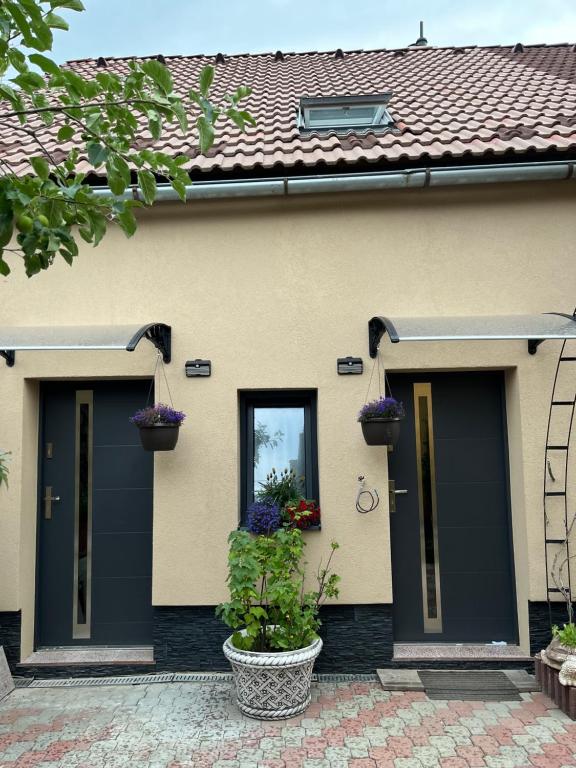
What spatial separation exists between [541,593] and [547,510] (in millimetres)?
723

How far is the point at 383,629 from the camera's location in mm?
4895

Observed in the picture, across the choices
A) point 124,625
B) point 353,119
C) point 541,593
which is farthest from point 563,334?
point 124,625

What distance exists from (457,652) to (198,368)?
350 centimetres

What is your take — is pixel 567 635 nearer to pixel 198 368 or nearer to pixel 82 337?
pixel 198 368

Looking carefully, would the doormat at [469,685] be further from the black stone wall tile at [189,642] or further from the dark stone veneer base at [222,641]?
the black stone wall tile at [189,642]

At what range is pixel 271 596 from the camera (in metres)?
4.25

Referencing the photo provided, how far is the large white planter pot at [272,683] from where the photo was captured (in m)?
4.11

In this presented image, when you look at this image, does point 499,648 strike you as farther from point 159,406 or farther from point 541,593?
point 159,406

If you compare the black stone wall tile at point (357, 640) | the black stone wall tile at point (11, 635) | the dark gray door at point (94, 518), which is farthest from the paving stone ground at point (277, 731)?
the dark gray door at point (94, 518)

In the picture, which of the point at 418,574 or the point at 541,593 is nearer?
the point at 541,593

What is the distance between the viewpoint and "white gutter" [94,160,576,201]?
16.8 ft


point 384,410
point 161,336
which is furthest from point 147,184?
point 384,410

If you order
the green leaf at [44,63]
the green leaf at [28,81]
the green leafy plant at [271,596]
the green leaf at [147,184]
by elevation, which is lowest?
the green leafy plant at [271,596]

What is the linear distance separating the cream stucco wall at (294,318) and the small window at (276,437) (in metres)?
0.23
